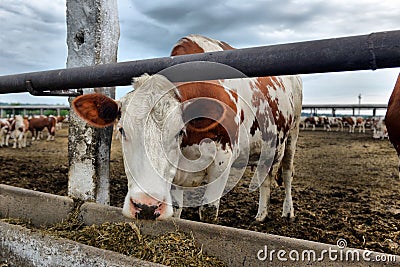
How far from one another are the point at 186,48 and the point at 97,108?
1151mm

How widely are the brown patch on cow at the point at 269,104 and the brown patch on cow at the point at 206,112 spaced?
0.62 m

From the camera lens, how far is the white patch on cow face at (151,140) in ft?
5.98

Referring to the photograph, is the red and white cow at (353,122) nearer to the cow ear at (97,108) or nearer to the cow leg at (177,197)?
the cow leg at (177,197)

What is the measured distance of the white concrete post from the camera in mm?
2777

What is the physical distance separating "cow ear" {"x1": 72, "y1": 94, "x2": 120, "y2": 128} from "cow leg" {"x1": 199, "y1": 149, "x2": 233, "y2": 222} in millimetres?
801

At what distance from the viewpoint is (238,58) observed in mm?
1500

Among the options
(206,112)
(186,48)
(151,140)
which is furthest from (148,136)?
(186,48)

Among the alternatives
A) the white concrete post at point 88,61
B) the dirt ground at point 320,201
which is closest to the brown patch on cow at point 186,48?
the white concrete post at point 88,61

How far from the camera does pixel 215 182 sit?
2.73 meters

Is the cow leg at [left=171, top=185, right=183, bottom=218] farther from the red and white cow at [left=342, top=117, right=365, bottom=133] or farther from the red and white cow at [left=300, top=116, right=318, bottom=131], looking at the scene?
the red and white cow at [left=300, top=116, right=318, bottom=131]

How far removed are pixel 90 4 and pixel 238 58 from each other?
1696mm

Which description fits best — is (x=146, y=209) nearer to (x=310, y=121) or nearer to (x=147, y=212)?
(x=147, y=212)

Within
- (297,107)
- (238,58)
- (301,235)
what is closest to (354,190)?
(297,107)

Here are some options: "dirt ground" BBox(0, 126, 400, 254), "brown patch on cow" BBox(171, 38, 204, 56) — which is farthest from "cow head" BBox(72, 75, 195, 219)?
"dirt ground" BBox(0, 126, 400, 254)
